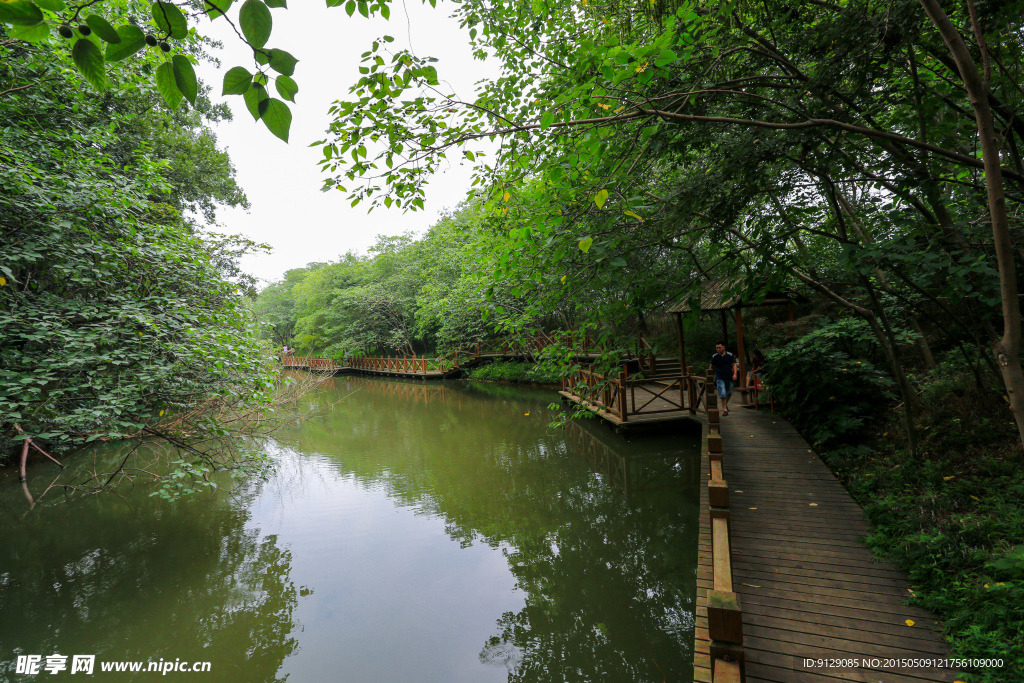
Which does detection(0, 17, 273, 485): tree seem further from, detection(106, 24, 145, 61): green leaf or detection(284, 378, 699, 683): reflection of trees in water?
detection(106, 24, 145, 61): green leaf

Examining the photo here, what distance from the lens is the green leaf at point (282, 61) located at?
3.38ft

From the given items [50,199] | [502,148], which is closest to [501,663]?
[502,148]

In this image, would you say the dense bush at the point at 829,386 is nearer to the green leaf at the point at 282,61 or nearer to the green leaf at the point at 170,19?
the green leaf at the point at 282,61

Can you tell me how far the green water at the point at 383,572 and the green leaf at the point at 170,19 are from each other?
4.68m

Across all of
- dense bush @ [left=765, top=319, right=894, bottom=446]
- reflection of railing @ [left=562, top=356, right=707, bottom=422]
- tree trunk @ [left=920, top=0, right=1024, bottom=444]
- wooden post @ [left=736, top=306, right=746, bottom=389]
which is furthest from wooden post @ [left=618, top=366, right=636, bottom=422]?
tree trunk @ [left=920, top=0, right=1024, bottom=444]

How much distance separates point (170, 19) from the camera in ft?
3.31

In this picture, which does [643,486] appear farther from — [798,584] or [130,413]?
[130,413]

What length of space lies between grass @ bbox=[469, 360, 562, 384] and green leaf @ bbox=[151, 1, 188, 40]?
59.5ft

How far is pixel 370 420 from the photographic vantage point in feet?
52.0

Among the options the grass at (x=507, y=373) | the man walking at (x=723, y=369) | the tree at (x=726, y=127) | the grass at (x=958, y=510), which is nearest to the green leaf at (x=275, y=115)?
the tree at (x=726, y=127)

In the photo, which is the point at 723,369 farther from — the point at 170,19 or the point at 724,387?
the point at 170,19

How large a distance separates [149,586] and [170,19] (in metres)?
6.74

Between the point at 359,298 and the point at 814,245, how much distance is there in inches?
1021

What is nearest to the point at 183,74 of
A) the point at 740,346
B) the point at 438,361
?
the point at 740,346
